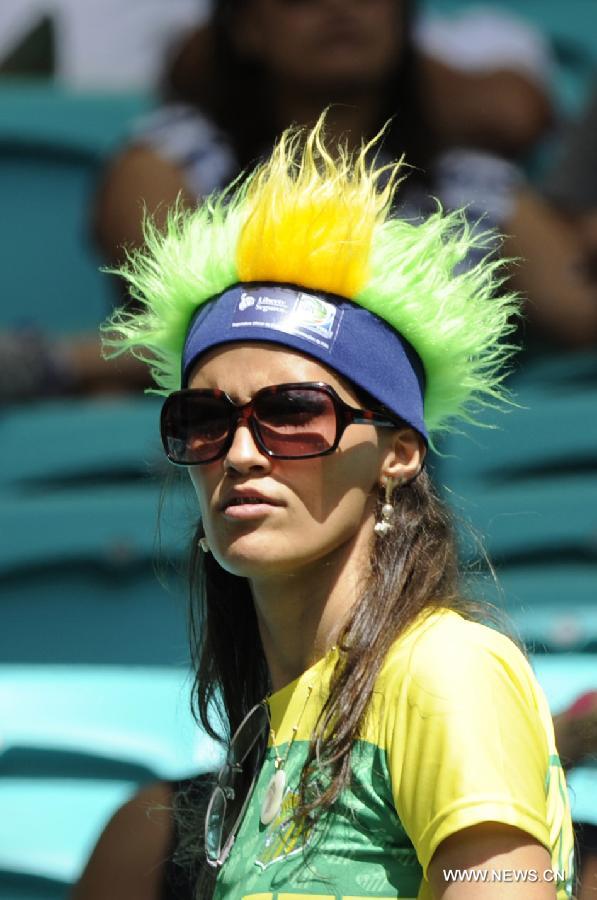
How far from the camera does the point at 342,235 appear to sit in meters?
1.57

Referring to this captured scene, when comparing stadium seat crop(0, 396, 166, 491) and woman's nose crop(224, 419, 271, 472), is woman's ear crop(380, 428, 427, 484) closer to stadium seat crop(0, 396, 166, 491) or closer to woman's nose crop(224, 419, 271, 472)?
woman's nose crop(224, 419, 271, 472)

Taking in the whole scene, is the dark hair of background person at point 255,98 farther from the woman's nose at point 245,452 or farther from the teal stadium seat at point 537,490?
the woman's nose at point 245,452

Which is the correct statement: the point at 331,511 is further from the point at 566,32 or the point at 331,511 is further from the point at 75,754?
the point at 566,32

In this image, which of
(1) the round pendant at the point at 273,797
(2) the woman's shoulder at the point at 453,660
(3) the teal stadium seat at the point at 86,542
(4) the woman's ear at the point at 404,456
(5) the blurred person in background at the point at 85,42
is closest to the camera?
(2) the woman's shoulder at the point at 453,660

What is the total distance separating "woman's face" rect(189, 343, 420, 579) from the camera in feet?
4.96

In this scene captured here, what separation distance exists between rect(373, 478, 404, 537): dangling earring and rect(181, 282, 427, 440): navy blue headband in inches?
2.4

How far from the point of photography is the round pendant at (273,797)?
1489 mm

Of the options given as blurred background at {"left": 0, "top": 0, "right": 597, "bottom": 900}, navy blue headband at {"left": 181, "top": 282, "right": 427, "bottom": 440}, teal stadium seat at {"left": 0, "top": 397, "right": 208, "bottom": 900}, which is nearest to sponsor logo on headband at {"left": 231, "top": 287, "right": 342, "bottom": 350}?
navy blue headband at {"left": 181, "top": 282, "right": 427, "bottom": 440}

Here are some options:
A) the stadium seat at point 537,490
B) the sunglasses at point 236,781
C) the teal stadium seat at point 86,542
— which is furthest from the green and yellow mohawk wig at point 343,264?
the stadium seat at point 537,490

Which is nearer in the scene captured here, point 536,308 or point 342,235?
point 342,235

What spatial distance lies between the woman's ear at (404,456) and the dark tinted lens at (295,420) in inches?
4.0

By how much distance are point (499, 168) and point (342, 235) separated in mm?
2236

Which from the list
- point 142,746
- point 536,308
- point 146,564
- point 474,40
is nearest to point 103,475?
point 146,564

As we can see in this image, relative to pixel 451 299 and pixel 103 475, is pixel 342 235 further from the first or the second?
pixel 103 475
